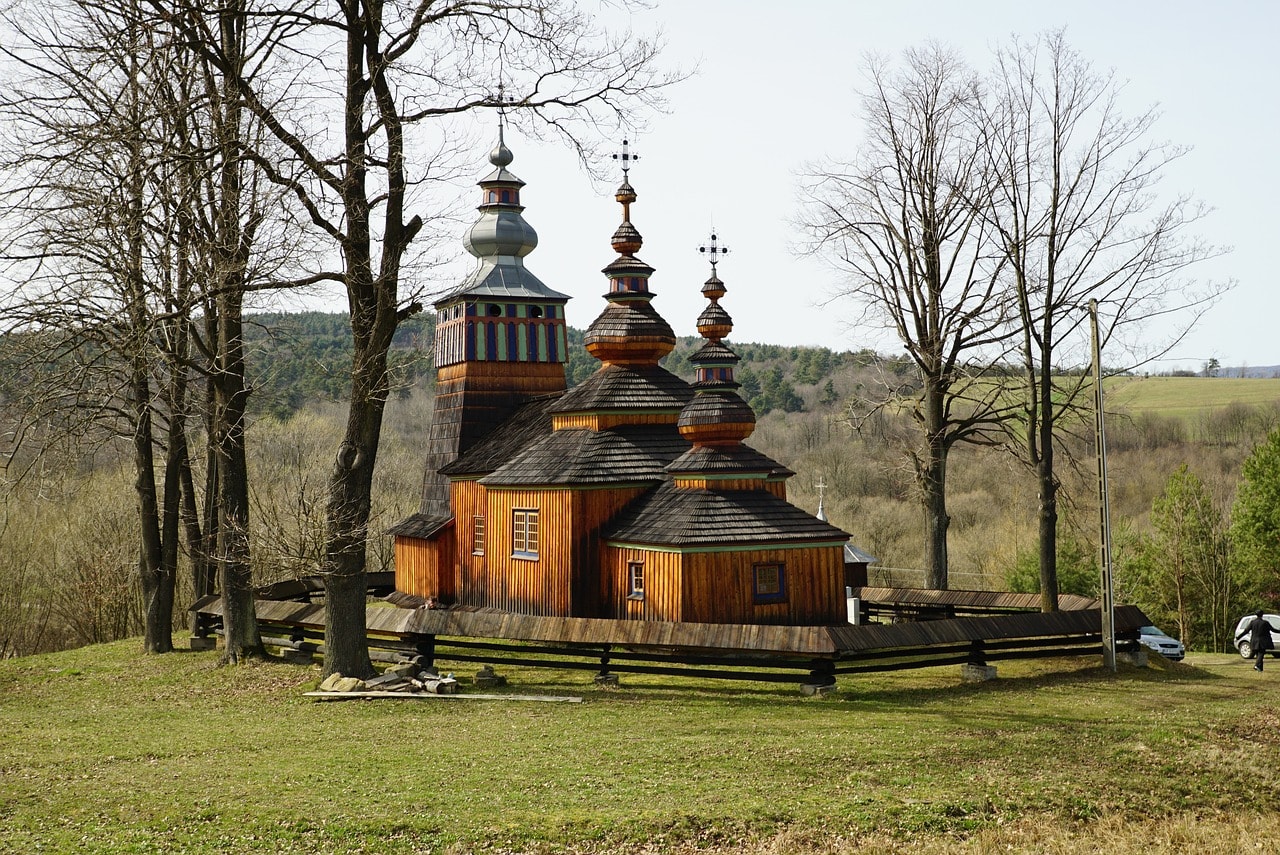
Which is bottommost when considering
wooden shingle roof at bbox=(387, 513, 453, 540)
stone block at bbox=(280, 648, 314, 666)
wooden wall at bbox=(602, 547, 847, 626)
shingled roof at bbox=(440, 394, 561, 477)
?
stone block at bbox=(280, 648, 314, 666)

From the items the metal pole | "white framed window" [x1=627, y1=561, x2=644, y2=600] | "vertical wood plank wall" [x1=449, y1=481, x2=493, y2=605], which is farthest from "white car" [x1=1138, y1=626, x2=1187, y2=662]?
"vertical wood plank wall" [x1=449, y1=481, x2=493, y2=605]

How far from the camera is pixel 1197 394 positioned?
3622 inches

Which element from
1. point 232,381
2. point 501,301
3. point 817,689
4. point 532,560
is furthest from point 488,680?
point 501,301

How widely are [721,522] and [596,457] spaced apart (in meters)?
3.82

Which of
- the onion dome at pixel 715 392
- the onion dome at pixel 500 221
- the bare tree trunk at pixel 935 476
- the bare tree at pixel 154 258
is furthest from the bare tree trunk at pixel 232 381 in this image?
the bare tree trunk at pixel 935 476

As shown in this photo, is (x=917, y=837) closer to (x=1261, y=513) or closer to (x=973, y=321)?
(x=973, y=321)

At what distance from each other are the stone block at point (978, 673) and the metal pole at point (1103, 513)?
2207 mm

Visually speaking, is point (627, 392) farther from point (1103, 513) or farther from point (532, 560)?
point (1103, 513)

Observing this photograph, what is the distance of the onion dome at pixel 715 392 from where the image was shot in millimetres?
22266

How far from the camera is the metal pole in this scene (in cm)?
1870

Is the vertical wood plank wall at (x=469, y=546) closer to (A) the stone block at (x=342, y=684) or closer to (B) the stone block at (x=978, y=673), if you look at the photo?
(A) the stone block at (x=342, y=684)

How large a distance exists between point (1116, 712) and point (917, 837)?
6.45 m

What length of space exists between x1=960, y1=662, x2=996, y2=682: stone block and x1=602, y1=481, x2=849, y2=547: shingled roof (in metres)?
3.33

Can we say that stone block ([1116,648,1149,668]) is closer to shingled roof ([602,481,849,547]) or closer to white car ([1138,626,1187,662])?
shingled roof ([602,481,849,547])
